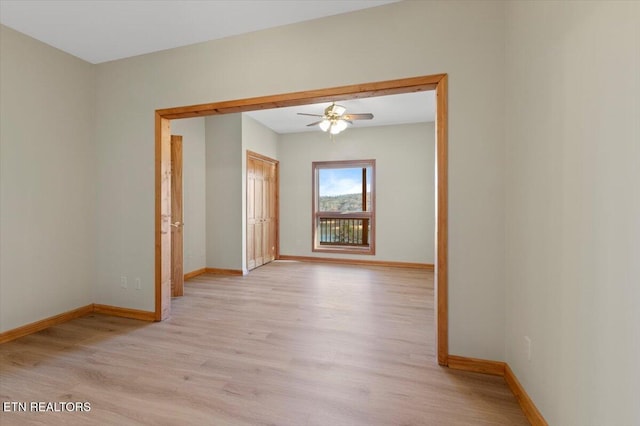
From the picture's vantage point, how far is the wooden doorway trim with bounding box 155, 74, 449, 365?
2.11 metres

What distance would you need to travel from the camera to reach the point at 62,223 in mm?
2965

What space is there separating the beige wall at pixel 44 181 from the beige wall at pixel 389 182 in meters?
3.75

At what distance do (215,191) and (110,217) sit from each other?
2.12m

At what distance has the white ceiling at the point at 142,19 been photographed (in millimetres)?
2281

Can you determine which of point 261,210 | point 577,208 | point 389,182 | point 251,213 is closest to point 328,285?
point 251,213

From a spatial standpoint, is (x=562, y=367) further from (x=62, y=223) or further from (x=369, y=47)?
(x=62, y=223)

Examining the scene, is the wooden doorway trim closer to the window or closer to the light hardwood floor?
the light hardwood floor

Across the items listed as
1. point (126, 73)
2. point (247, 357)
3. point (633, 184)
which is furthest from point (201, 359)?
point (126, 73)

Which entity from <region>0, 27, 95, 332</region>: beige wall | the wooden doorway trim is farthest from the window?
<region>0, 27, 95, 332</region>: beige wall

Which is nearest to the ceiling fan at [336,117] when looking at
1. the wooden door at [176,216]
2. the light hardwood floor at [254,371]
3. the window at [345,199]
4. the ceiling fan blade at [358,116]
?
the ceiling fan blade at [358,116]

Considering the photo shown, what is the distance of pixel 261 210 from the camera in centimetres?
581

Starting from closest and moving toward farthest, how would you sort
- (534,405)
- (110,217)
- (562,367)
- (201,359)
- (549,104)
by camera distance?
(562,367)
(549,104)
(534,405)
(201,359)
(110,217)

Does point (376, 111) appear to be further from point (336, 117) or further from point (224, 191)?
point (224, 191)

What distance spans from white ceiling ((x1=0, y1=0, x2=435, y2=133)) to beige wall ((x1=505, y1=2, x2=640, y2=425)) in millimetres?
1445
